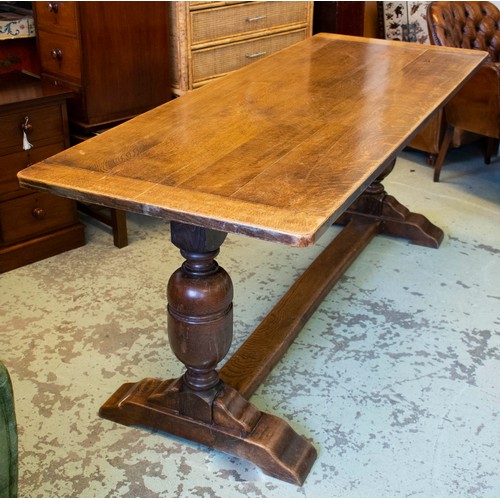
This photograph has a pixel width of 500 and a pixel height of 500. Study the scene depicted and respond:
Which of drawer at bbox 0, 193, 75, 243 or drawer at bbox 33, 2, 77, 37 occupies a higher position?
drawer at bbox 33, 2, 77, 37

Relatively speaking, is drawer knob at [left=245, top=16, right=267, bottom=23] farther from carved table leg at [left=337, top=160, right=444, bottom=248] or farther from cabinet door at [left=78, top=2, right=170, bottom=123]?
carved table leg at [left=337, top=160, right=444, bottom=248]

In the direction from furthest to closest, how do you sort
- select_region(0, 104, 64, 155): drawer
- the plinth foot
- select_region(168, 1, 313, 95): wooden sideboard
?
select_region(168, 1, 313, 95): wooden sideboard < select_region(0, 104, 64, 155): drawer < the plinth foot

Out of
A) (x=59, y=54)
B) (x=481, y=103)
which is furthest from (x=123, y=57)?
(x=481, y=103)

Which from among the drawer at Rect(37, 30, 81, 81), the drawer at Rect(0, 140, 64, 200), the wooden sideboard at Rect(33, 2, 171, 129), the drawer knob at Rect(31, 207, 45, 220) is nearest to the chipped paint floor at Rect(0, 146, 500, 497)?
the drawer knob at Rect(31, 207, 45, 220)

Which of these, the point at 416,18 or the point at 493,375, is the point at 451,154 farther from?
the point at 493,375

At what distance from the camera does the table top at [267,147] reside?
5.20 feet

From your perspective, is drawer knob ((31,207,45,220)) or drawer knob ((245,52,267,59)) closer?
drawer knob ((31,207,45,220))

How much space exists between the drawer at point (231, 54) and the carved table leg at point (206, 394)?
1821 mm

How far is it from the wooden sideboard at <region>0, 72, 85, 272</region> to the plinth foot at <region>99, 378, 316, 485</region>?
1.15m

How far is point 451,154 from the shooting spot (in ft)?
14.2

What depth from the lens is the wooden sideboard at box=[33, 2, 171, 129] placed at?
3006 mm

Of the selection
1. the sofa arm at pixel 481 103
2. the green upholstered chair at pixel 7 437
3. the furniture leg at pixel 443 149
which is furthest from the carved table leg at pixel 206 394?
the furniture leg at pixel 443 149

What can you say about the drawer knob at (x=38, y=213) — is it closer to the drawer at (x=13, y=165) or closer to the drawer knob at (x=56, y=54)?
the drawer at (x=13, y=165)

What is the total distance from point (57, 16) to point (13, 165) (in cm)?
66
